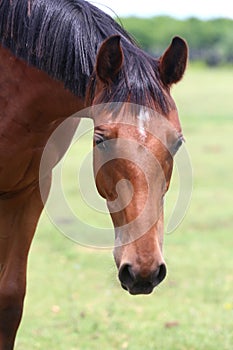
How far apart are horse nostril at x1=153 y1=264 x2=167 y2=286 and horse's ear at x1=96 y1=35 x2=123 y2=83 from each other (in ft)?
2.11

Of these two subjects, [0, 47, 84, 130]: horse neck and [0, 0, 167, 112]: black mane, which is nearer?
[0, 0, 167, 112]: black mane

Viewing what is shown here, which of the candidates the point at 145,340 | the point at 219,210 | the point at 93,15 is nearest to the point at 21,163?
the point at 93,15

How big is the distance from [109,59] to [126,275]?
0.70m

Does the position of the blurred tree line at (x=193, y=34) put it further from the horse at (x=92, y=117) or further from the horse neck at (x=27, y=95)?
the horse neck at (x=27, y=95)

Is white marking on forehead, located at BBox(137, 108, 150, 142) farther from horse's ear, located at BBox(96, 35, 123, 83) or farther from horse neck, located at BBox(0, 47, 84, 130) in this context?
horse neck, located at BBox(0, 47, 84, 130)

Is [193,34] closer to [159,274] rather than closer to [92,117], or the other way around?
[92,117]

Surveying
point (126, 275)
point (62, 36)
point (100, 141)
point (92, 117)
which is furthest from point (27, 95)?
point (126, 275)

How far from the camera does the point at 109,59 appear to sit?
2.27m

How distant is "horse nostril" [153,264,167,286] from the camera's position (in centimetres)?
205

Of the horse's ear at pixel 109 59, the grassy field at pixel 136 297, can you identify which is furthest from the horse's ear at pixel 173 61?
the grassy field at pixel 136 297

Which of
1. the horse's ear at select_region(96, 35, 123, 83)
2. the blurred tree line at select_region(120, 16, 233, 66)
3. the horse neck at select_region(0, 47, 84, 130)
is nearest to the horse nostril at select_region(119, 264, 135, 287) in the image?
the horse's ear at select_region(96, 35, 123, 83)

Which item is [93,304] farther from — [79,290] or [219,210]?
[219,210]

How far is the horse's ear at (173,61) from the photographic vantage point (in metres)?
2.31

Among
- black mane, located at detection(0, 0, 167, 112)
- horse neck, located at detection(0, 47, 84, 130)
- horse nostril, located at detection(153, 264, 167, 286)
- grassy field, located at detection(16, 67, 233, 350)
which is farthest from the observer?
grassy field, located at detection(16, 67, 233, 350)
